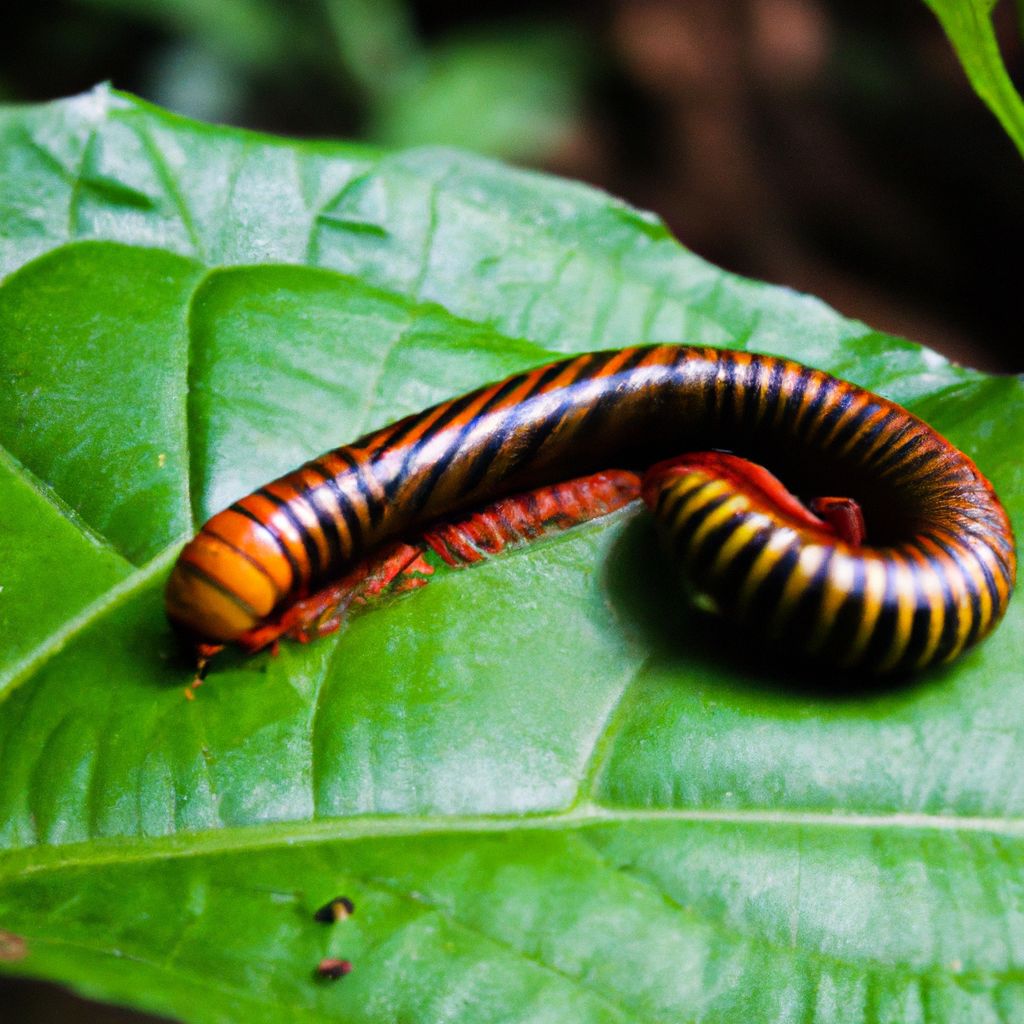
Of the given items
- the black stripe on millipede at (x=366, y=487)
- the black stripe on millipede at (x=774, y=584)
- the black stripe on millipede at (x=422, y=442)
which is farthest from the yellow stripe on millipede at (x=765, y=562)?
the black stripe on millipede at (x=366, y=487)

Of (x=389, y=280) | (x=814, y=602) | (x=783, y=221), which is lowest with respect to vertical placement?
(x=783, y=221)

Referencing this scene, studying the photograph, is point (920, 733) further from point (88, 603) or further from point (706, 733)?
point (88, 603)

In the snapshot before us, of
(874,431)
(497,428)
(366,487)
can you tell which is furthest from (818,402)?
(366,487)

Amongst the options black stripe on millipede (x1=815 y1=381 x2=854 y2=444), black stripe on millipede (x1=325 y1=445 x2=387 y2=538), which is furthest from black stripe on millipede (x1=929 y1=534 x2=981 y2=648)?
black stripe on millipede (x1=325 y1=445 x2=387 y2=538)

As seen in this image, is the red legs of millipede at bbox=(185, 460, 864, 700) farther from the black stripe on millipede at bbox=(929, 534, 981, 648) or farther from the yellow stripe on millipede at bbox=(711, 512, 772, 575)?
the black stripe on millipede at bbox=(929, 534, 981, 648)

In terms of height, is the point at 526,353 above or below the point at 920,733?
above

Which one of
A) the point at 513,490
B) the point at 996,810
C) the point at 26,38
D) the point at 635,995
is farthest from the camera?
the point at 26,38

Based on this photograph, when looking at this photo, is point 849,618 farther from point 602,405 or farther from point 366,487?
point 366,487

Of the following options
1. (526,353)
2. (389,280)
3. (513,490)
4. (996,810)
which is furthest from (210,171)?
(996,810)
